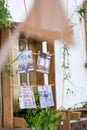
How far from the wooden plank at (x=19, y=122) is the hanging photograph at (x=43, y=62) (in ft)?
1.38

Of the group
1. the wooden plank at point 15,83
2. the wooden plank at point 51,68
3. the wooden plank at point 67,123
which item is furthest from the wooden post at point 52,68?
the wooden plank at point 15,83

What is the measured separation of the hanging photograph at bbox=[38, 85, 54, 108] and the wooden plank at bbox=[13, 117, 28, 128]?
24 centimetres

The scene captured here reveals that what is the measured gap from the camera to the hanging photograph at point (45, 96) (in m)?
2.35

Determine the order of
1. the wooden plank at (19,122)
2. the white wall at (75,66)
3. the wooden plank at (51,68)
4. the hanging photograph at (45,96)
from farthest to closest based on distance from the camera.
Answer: the white wall at (75,66)
the wooden plank at (51,68)
the hanging photograph at (45,96)
the wooden plank at (19,122)

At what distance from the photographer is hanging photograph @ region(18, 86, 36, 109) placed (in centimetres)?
220

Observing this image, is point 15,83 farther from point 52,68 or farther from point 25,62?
point 52,68

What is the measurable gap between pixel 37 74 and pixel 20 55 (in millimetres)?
287

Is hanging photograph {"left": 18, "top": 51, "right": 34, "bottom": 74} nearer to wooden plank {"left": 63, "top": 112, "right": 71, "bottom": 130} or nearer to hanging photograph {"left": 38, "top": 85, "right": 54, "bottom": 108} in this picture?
hanging photograph {"left": 38, "top": 85, "right": 54, "bottom": 108}

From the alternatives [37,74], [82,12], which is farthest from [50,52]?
[82,12]

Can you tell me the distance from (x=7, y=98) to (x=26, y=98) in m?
0.14

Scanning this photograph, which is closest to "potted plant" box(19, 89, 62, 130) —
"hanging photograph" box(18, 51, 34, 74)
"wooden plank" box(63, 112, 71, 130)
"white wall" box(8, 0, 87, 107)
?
"wooden plank" box(63, 112, 71, 130)

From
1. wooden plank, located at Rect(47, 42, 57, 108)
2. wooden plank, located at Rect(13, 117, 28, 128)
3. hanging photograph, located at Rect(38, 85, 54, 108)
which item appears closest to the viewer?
wooden plank, located at Rect(13, 117, 28, 128)

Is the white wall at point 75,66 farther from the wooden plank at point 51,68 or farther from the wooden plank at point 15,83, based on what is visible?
the wooden plank at point 15,83

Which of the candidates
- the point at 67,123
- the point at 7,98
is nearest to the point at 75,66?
the point at 67,123
